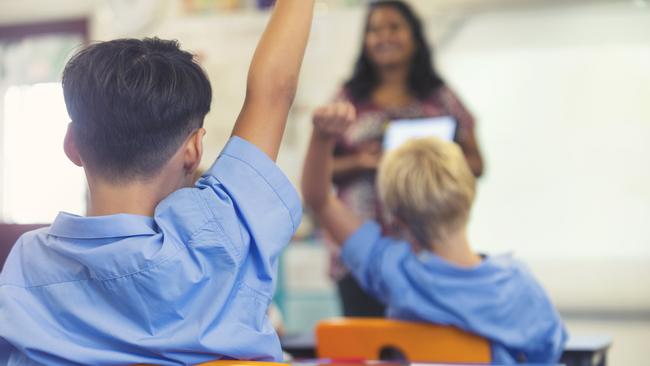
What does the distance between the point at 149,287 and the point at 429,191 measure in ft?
3.07

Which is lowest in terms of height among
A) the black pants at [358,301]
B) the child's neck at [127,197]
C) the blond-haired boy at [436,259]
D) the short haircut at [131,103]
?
the black pants at [358,301]

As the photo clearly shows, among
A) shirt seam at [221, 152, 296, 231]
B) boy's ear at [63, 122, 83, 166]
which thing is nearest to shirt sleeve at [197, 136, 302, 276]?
shirt seam at [221, 152, 296, 231]

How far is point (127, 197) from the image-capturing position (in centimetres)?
98

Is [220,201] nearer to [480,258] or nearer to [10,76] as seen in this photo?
[480,258]

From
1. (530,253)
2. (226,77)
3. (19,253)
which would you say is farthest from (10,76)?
(19,253)

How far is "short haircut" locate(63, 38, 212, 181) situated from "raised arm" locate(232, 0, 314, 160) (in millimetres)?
60

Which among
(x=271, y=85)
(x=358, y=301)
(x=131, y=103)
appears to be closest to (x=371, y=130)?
(x=358, y=301)

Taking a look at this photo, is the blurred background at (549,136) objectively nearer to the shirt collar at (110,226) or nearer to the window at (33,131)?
the window at (33,131)

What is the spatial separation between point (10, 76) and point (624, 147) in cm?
354

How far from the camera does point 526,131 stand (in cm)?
382

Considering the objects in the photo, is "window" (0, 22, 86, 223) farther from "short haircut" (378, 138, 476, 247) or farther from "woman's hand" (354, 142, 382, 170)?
"short haircut" (378, 138, 476, 247)

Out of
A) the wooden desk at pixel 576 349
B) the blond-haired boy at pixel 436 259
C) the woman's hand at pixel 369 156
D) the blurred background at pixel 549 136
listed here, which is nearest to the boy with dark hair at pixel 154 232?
the blond-haired boy at pixel 436 259

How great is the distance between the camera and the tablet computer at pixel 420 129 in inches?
92.9

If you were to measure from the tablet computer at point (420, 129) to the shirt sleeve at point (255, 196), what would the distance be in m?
1.37
